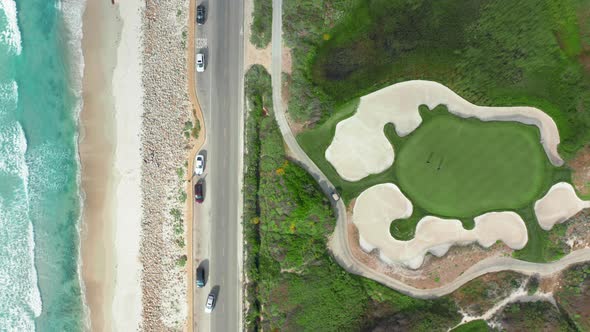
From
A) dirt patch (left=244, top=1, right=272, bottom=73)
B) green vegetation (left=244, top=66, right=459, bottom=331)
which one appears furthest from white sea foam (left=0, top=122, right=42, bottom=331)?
dirt patch (left=244, top=1, right=272, bottom=73)

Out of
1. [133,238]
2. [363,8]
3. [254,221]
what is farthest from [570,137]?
[133,238]

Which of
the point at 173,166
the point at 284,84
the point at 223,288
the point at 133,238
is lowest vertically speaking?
the point at 223,288

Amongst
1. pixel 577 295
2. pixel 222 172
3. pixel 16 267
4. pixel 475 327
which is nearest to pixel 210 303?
pixel 222 172

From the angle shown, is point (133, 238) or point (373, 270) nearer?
point (373, 270)

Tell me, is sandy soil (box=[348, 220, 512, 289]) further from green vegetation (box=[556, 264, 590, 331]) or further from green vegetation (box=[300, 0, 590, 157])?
green vegetation (box=[300, 0, 590, 157])

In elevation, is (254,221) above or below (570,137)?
below

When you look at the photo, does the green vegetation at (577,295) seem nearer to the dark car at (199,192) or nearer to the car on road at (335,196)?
the car on road at (335,196)

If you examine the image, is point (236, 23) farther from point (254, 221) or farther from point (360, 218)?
point (360, 218)
